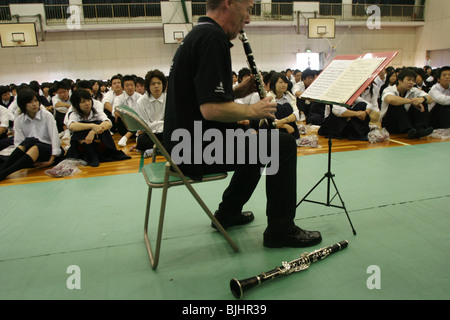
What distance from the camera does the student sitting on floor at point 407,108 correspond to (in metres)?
5.30

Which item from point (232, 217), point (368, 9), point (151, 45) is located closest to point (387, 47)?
point (368, 9)

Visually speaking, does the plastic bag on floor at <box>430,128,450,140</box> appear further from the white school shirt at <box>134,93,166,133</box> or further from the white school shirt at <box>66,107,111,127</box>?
the white school shirt at <box>66,107,111,127</box>

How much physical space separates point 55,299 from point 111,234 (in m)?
0.74

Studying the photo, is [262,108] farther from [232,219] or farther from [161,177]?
[232,219]

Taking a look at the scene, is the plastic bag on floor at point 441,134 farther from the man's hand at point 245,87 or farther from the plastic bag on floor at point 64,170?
the plastic bag on floor at point 64,170

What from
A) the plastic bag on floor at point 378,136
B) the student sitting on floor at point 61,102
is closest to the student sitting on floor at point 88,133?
the student sitting on floor at point 61,102

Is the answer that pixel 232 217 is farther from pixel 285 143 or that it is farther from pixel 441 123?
pixel 441 123

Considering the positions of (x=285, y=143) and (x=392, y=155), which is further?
(x=392, y=155)

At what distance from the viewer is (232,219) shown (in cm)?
253

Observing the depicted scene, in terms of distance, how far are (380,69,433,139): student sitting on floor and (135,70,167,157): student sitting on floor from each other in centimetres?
374

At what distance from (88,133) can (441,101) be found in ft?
18.5

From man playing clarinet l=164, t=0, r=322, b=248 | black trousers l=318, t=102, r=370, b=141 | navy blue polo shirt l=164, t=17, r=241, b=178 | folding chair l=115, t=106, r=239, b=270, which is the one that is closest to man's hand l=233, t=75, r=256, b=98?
man playing clarinet l=164, t=0, r=322, b=248

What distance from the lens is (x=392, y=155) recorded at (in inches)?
169

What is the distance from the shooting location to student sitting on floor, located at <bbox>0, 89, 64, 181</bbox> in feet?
14.3
